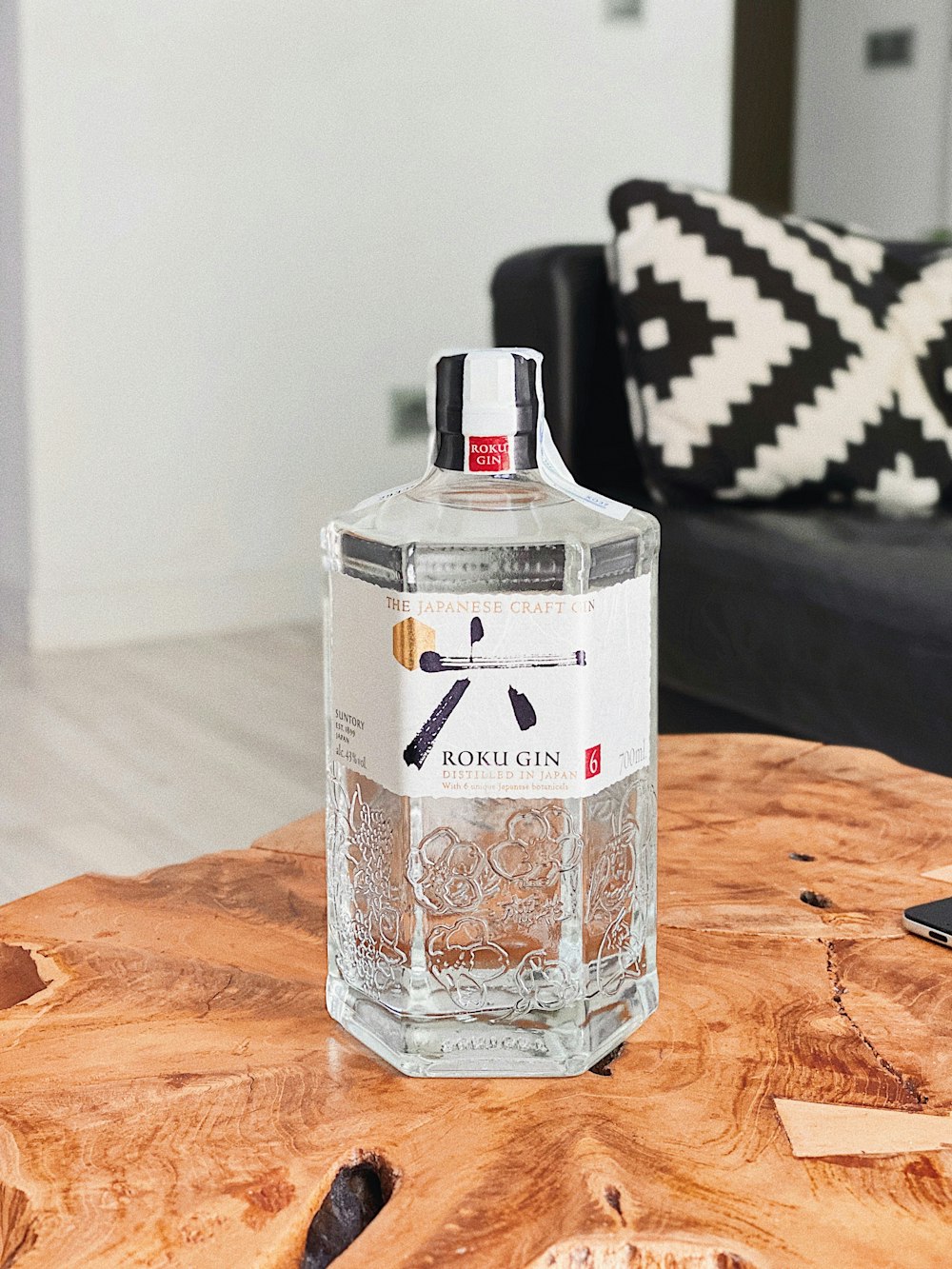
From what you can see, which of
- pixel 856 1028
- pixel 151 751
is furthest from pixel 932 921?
pixel 151 751

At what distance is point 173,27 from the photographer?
2777mm

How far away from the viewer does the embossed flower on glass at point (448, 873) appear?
1.79ft

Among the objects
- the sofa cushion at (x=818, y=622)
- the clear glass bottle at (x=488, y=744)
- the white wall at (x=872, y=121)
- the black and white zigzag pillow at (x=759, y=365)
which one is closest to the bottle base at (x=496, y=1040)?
the clear glass bottle at (x=488, y=744)

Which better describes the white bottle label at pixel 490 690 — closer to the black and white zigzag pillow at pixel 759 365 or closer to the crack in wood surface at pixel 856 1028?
the crack in wood surface at pixel 856 1028

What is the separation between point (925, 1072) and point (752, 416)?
1.25m

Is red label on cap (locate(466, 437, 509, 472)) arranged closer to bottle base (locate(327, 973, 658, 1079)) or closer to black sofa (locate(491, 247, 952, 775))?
bottle base (locate(327, 973, 658, 1079))

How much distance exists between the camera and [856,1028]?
569mm

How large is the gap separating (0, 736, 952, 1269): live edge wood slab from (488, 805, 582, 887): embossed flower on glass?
73mm

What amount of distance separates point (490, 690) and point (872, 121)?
443 centimetres

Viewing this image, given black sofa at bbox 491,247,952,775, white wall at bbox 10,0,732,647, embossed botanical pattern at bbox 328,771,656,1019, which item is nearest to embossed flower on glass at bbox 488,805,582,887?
embossed botanical pattern at bbox 328,771,656,1019

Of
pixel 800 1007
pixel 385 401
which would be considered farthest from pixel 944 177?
pixel 800 1007

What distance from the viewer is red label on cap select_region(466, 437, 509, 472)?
0.53m

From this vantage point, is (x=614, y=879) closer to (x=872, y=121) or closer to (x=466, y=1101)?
(x=466, y=1101)

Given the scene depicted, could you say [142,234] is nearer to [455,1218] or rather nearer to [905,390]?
[905,390]
